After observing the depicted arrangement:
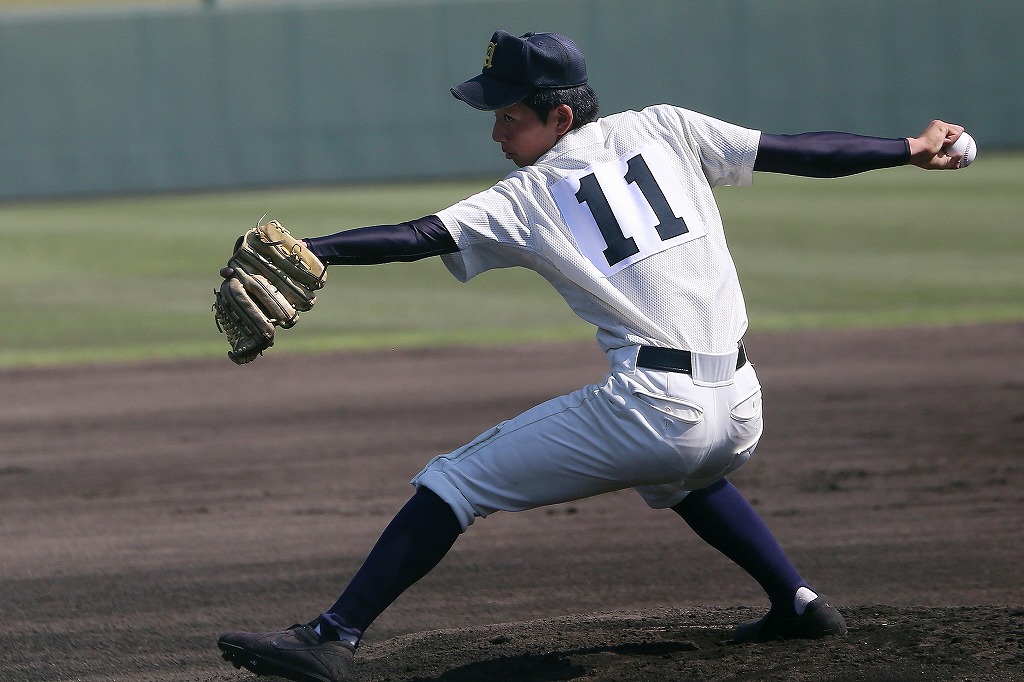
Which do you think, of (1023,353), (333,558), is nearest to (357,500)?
(333,558)

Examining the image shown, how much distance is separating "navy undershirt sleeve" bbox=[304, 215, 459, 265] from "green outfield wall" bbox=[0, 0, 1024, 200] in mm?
18490

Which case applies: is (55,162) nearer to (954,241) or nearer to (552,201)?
(954,241)

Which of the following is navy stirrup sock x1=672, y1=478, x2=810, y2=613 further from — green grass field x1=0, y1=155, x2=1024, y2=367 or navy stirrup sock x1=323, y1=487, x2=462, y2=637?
green grass field x1=0, y1=155, x2=1024, y2=367

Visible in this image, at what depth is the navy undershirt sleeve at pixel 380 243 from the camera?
9.39 feet

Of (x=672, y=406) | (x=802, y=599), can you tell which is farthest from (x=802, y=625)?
(x=672, y=406)

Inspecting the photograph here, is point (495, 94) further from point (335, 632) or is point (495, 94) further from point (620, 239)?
point (335, 632)

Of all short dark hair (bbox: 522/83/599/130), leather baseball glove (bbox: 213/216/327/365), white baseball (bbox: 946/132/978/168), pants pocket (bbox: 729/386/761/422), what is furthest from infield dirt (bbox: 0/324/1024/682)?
short dark hair (bbox: 522/83/599/130)

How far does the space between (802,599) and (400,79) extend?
1909cm

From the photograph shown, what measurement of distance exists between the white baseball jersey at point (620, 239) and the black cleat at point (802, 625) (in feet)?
2.84

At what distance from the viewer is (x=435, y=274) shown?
12859 millimetres

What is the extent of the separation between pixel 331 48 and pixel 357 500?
665 inches

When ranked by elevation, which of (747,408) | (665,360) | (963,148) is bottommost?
(747,408)

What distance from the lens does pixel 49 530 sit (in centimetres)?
523

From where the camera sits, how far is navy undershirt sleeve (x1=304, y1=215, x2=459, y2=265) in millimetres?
2861
